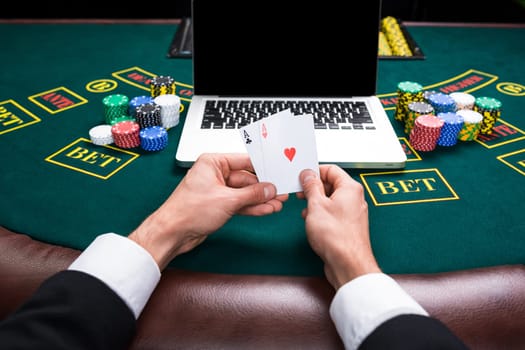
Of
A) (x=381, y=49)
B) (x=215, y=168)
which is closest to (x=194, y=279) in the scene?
(x=215, y=168)

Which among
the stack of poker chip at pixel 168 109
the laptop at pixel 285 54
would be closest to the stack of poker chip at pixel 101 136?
the stack of poker chip at pixel 168 109

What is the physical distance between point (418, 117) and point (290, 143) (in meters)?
0.46

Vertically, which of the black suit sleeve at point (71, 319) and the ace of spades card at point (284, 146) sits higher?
the ace of spades card at point (284, 146)

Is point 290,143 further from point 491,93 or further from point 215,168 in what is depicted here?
point 491,93

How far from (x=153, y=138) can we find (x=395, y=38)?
4.16 feet

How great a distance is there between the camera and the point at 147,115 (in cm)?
117

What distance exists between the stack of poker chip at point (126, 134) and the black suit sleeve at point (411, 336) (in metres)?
0.79

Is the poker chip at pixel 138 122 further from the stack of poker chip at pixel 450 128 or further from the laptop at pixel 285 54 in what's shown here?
the stack of poker chip at pixel 450 128

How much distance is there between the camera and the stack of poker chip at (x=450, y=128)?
1.13 meters

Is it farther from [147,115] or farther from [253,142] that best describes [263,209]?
[147,115]

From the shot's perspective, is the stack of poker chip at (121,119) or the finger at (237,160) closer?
the finger at (237,160)

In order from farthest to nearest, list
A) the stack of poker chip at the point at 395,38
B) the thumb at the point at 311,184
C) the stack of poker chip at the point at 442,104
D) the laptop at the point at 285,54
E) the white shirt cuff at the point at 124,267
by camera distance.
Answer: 1. the stack of poker chip at the point at 395,38
2. the laptop at the point at 285,54
3. the stack of poker chip at the point at 442,104
4. the thumb at the point at 311,184
5. the white shirt cuff at the point at 124,267

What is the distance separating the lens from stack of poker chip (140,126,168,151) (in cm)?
113

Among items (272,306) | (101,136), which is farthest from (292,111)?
(272,306)
